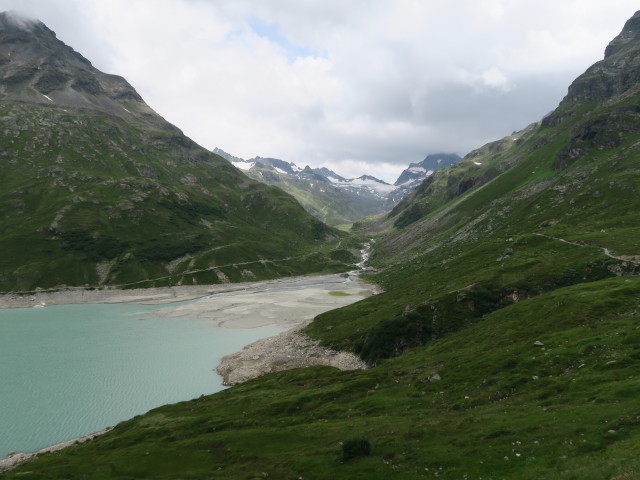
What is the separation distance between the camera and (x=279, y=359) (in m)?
84.6

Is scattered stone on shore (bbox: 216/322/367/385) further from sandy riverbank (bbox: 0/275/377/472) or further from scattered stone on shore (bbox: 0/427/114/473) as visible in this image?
scattered stone on shore (bbox: 0/427/114/473)

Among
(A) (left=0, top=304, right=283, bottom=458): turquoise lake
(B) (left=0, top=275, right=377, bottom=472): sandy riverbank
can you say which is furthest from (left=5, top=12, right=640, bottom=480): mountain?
(A) (left=0, top=304, right=283, bottom=458): turquoise lake

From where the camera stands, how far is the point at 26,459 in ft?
154

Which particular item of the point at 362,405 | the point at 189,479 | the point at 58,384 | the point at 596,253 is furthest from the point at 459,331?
the point at 58,384

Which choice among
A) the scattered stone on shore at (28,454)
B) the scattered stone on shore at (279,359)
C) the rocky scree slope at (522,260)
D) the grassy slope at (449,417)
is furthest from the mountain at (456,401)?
the scattered stone on shore at (28,454)

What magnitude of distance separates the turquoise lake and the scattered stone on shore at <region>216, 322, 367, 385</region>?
390cm

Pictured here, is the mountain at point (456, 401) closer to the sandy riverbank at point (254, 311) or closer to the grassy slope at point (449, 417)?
the grassy slope at point (449, 417)

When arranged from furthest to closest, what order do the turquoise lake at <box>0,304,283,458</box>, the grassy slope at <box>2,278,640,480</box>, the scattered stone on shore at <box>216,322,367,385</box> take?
the scattered stone on shore at <box>216,322,367,385</box>, the turquoise lake at <box>0,304,283,458</box>, the grassy slope at <box>2,278,640,480</box>

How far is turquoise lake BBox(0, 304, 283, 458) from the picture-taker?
2392 inches

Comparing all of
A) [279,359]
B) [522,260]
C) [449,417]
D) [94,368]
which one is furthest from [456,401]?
[94,368]

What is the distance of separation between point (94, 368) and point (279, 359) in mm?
43277

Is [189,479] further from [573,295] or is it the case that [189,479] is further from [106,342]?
[106,342]

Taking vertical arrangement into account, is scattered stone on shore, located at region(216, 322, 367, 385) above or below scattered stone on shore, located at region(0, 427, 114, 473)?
above

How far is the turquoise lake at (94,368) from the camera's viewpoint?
199ft
